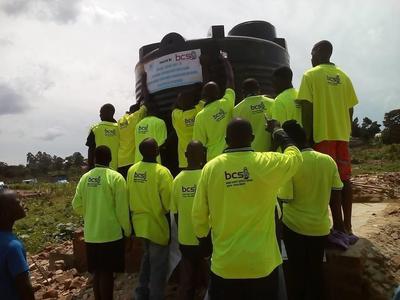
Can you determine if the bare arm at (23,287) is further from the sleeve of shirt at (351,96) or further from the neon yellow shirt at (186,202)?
the sleeve of shirt at (351,96)

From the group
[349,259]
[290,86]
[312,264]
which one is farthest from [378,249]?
[290,86]

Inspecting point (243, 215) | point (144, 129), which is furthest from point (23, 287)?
point (144, 129)

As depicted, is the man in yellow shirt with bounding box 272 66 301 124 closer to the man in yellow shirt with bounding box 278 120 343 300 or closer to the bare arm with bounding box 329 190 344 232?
the man in yellow shirt with bounding box 278 120 343 300

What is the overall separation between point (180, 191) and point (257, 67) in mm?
2544

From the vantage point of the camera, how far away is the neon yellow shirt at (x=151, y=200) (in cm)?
415

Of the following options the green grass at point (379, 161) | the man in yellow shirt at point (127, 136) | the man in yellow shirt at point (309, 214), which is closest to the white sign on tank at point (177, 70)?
the man in yellow shirt at point (127, 136)

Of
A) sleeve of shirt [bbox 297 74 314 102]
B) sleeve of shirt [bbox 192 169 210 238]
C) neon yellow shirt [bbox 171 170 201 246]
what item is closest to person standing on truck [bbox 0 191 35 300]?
sleeve of shirt [bbox 192 169 210 238]

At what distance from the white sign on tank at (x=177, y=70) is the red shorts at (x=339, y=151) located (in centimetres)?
199

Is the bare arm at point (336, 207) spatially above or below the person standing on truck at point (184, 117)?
below

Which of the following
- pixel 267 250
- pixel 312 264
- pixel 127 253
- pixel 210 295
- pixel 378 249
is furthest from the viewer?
pixel 127 253

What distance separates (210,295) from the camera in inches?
117

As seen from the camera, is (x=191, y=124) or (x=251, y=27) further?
(x=251, y=27)

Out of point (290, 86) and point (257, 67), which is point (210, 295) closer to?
point (290, 86)

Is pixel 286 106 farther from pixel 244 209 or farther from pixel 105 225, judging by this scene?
pixel 105 225
